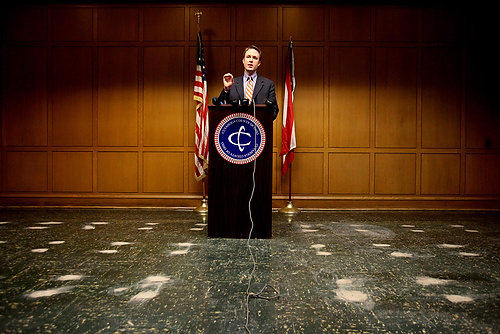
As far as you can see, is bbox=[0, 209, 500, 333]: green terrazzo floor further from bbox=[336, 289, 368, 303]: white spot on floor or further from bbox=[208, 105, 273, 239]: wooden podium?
bbox=[208, 105, 273, 239]: wooden podium

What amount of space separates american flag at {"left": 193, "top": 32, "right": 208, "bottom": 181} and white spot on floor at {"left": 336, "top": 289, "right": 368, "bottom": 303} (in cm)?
316

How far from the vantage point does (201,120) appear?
4781 millimetres

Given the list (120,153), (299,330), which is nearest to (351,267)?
(299,330)

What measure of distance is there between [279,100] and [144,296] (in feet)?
13.2

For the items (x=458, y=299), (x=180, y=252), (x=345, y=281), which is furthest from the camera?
(x=180, y=252)

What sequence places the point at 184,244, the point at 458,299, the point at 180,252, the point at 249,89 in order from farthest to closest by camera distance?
the point at 249,89 < the point at 184,244 < the point at 180,252 < the point at 458,299

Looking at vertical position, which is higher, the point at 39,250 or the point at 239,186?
the point at 239,186

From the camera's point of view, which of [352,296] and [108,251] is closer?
[352,296]

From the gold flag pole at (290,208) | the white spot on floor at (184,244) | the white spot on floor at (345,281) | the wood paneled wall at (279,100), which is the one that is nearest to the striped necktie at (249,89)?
the white spot on floor at (184,244)

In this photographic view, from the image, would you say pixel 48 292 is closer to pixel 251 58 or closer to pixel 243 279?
pixel 243 279

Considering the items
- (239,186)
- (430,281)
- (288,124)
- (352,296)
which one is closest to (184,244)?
(239,186)

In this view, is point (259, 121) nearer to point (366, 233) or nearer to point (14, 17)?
point (366, 233)

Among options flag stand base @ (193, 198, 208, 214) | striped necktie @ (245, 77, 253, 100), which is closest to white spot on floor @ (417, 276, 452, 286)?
striped necktie @ (245, 77, 253, 100)

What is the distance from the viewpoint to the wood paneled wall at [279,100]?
5.30 metres
